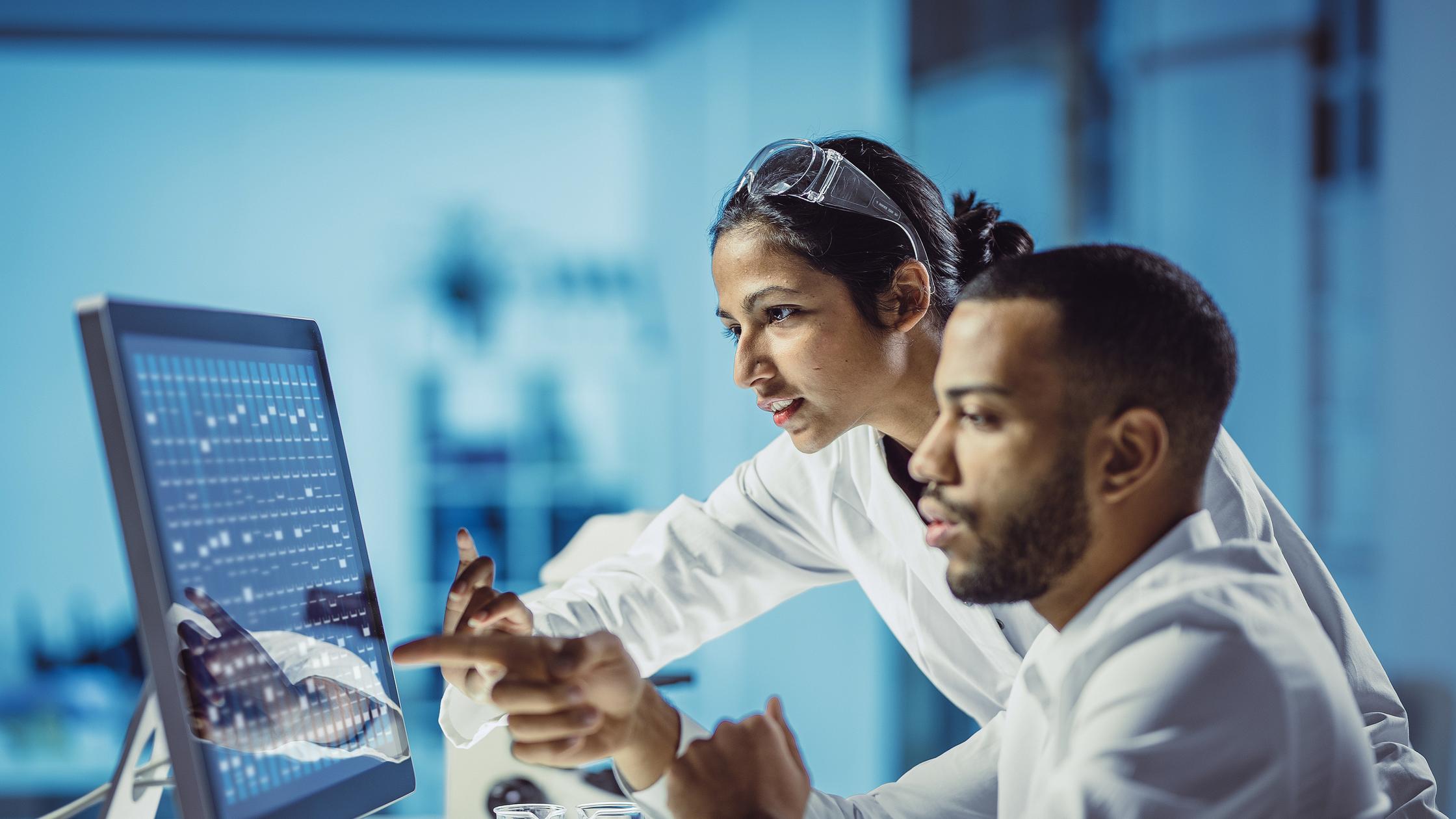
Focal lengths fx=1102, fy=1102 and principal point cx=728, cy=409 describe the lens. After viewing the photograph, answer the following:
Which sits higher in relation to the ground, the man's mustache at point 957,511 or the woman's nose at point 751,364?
the woman's nose at point 751,364

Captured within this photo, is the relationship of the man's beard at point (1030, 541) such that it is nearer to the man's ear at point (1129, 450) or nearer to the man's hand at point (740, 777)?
the man's ear at point (1129, 450)

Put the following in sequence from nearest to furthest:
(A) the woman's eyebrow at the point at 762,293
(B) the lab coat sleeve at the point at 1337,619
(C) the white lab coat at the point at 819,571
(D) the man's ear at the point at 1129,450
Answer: (D) the man's ear at the point at 1129,450, (B) the lab coat sleeve at the point at 1337,619, (C) the white lab coat at the point at 819,571, (A) the woman's eyebrow at the point at 762,293

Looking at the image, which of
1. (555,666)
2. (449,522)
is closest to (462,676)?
(555,666)

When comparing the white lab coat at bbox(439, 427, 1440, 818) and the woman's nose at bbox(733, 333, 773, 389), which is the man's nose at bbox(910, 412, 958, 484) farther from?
the woman's nose at bbox(733, 333, 773, 389)

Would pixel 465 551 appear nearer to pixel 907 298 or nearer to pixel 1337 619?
pixel 907 298

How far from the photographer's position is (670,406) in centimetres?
403

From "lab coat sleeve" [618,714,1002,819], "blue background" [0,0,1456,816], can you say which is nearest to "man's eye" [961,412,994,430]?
"lab coat sleeve" [618,714,1002,819]

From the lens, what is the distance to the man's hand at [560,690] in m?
0.73

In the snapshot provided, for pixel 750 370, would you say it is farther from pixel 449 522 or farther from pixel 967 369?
pixel 449 522

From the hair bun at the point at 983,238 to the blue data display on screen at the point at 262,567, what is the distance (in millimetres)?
894

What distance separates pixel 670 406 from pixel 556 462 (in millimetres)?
541

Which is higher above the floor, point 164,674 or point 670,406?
point 164,674

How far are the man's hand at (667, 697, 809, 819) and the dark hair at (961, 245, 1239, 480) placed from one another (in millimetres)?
333

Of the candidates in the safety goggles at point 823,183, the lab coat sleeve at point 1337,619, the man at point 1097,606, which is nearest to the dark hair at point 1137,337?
the man at point 1097,606
